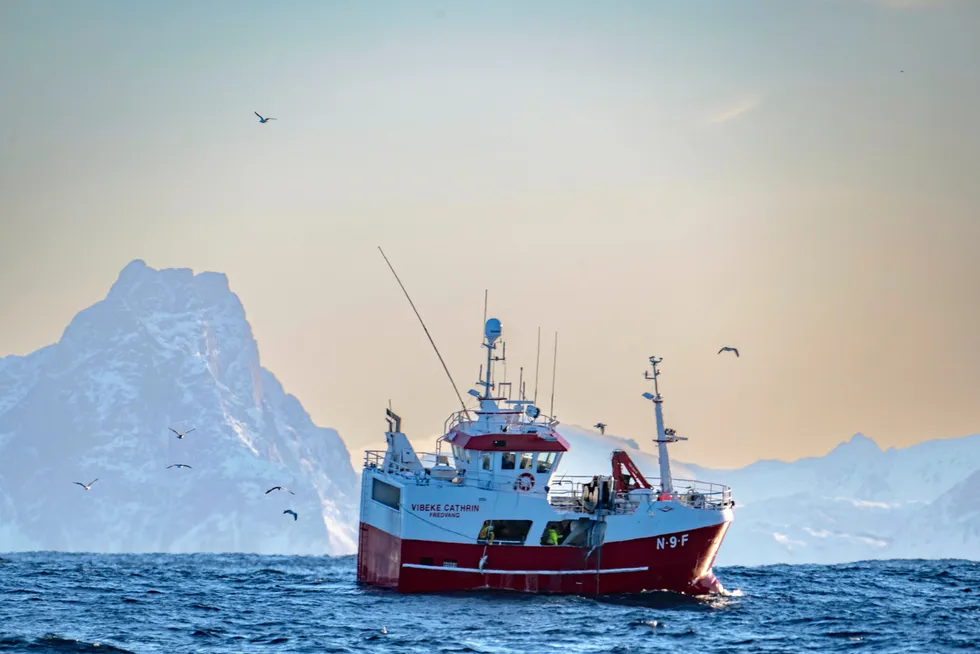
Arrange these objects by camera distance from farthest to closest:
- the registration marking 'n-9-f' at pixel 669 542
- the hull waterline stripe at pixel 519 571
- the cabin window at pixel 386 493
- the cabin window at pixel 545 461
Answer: the cabin window at pixel 386 493 → the cabin window at pixel 545 461 → the registration marking 'n-9-f' at pixel 669 542 → the hull waterline stripe at pixel 519 571

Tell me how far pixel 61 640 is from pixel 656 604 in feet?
81.1

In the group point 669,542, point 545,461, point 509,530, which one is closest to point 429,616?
point 509,530

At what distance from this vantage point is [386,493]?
221 ft

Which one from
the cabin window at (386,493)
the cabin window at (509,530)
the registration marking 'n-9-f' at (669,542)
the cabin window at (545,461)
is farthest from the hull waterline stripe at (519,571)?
the cabin window at (545,461)

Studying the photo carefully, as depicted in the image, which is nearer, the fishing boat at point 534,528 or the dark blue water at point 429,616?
the dark blue water at point 429,616

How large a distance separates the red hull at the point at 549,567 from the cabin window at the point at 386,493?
2607 mm

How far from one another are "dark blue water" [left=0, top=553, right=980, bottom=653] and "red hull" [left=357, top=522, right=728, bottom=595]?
42.1 inches

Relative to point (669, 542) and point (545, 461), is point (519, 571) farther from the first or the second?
→ point (669, 542)

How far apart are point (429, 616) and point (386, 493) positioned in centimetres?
1153

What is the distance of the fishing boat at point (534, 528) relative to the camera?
206ft

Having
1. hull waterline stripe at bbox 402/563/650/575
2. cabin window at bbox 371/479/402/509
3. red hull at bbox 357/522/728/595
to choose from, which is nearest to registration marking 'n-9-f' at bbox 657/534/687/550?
red hull at bbox 357/522/728/595

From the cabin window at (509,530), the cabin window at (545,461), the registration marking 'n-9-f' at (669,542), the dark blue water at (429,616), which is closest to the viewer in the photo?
the dark blue water at (429,616)

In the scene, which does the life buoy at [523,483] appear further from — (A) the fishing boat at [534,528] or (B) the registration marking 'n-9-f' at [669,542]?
(B) the registration marking 'n-9-f' at [669,542]

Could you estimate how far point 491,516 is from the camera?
63.2m
